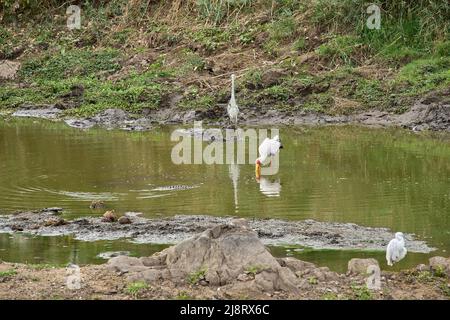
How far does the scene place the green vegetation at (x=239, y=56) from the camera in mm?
20531

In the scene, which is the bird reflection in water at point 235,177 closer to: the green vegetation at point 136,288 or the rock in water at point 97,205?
the rock in water at point 97,205

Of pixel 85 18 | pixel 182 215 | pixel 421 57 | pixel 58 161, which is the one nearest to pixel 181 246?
pixel 182 215

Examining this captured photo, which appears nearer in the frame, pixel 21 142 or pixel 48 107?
pixel 21 142

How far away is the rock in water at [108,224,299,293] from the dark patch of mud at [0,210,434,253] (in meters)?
2.03

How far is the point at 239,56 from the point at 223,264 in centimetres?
1422

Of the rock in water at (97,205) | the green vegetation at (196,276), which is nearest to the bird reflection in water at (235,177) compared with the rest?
the rock in water at (97,205)

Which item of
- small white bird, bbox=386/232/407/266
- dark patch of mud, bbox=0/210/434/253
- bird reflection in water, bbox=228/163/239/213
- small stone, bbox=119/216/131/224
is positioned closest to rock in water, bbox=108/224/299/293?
small white bird, bbox=386/232/407/266

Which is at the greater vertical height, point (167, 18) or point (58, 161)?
point (167, 18)

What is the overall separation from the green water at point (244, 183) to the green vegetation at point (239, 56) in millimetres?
1913

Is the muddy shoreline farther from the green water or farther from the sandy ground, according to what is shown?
the sandy ground

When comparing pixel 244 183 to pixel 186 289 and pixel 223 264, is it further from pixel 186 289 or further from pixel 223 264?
pixel 186 289

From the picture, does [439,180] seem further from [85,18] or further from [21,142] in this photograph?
[85,18]
